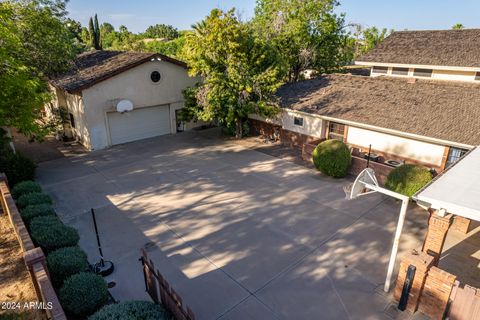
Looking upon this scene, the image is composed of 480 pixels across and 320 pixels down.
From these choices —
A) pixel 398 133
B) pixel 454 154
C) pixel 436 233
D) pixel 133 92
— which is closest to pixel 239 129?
pixel 133 92

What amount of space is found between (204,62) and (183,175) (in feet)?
21.9

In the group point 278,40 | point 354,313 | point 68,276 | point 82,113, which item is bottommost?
point 354,313

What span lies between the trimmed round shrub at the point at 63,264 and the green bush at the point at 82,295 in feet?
1.45

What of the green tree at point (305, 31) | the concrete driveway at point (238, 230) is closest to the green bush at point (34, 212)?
the concrete driveway at point (238, 230)

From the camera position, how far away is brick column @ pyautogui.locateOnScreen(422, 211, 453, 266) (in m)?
6.96

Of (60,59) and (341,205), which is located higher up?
(60,59)

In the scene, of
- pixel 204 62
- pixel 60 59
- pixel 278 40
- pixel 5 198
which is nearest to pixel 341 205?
pixel 204 62

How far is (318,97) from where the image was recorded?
18625mm

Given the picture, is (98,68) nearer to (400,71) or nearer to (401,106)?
(401,106)

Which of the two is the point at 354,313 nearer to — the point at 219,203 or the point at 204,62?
the point at 219,203

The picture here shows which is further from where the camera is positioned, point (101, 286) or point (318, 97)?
point (318, 97)

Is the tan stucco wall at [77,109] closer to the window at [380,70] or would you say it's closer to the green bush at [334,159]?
the green bush at [334,159]

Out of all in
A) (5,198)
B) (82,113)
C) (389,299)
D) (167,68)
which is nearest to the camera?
(389,299)

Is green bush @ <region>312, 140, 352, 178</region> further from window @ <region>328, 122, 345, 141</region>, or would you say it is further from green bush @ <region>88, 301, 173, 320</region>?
green bush @ <region>88, 301, 173, 320</region>
